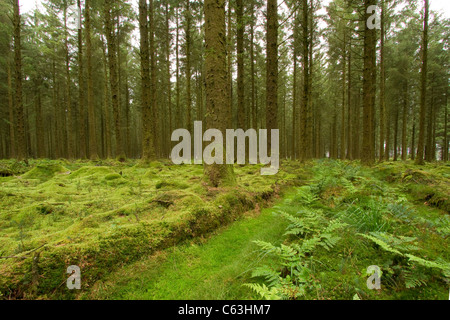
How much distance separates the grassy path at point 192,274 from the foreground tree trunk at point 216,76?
2.10 metres

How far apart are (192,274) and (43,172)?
7690mm

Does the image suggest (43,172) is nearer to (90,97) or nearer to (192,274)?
(192,274)

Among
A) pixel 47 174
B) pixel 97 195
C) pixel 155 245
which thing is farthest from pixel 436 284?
pixel 47 174

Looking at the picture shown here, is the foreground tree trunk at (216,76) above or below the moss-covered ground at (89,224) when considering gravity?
above

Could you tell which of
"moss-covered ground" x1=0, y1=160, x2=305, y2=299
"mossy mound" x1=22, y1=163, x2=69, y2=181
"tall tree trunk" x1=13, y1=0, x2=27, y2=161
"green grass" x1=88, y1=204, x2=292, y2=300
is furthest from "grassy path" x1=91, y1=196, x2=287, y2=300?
"tall tree trunk" x1=13, y1=0, x2=27, y2=161

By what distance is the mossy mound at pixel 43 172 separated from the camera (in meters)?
6.40

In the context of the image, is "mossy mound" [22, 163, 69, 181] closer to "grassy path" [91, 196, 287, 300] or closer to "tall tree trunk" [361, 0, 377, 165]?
"grassy path" [91, 196, 287, 300]

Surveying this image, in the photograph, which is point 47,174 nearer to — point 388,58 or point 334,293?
point 334,293

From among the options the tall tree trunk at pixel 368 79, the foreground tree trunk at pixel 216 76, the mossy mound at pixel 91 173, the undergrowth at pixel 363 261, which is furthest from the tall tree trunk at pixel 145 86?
the tall tree trunk at pixel 368 79

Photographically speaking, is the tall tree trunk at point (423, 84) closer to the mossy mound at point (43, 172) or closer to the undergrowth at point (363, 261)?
the undergrowth at point (363, 261)

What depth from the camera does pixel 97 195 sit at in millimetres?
4781

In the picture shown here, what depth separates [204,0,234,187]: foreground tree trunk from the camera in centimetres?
498

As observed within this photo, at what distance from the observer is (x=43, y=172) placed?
687 centimetres
